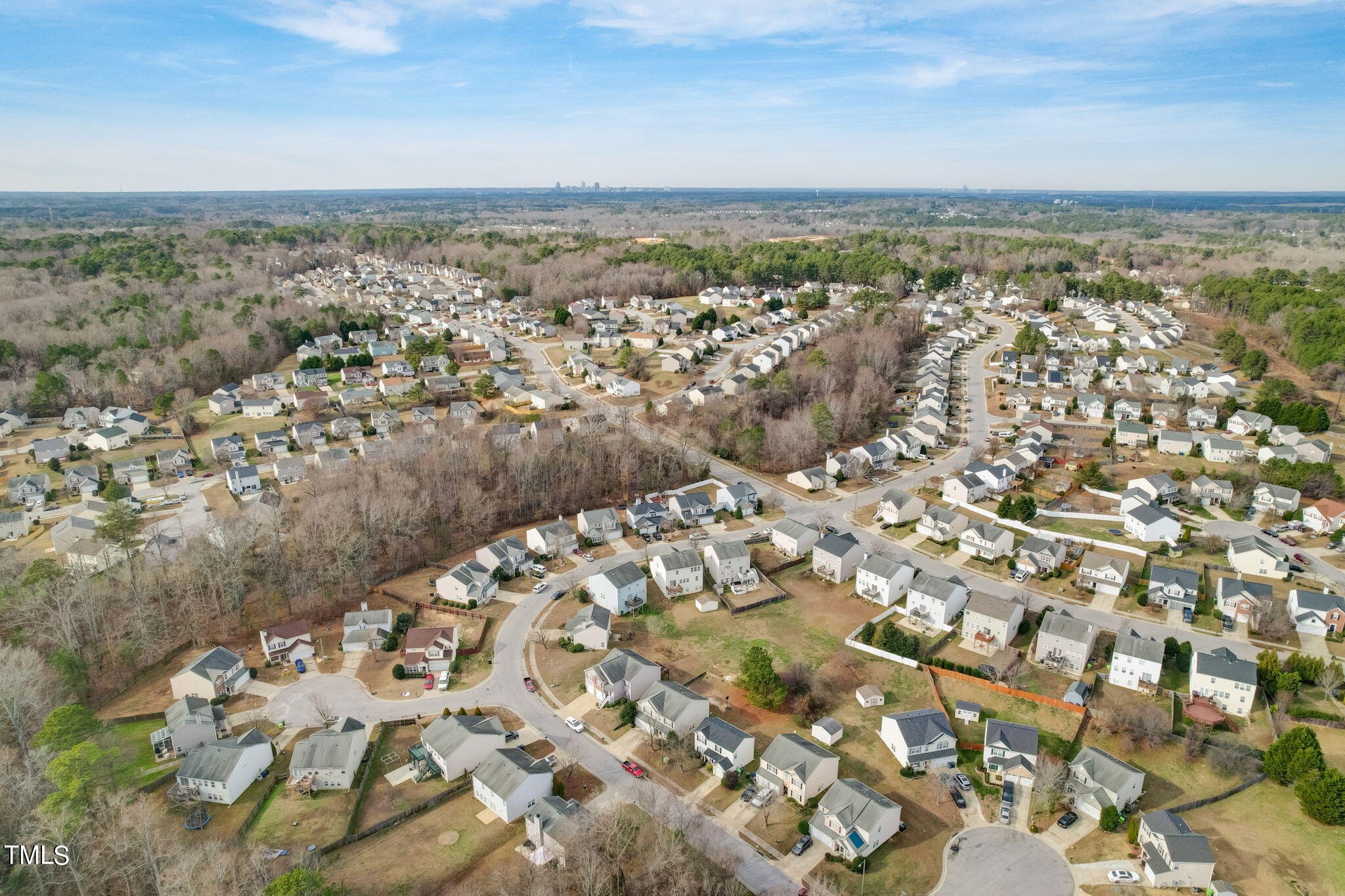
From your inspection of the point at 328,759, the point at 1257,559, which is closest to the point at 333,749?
the point at 328,759

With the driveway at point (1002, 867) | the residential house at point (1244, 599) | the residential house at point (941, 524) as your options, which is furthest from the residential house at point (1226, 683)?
the residential house at point (941, 524)

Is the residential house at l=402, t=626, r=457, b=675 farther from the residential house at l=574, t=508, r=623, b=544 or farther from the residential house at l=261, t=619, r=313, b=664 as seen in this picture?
the residential house at l=574, t=508, r=623, b=544

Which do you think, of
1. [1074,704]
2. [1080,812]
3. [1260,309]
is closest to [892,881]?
[1080,812]

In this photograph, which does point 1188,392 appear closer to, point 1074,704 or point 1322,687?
point 1322,687

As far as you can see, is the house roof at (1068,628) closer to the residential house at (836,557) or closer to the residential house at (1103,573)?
the residential house at (1103,573)

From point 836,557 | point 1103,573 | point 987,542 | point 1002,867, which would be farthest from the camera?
point 987,542

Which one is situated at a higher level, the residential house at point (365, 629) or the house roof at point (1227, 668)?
the house roof at point (1227, 668)

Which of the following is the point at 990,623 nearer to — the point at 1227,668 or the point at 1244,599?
the point at 1227,668
